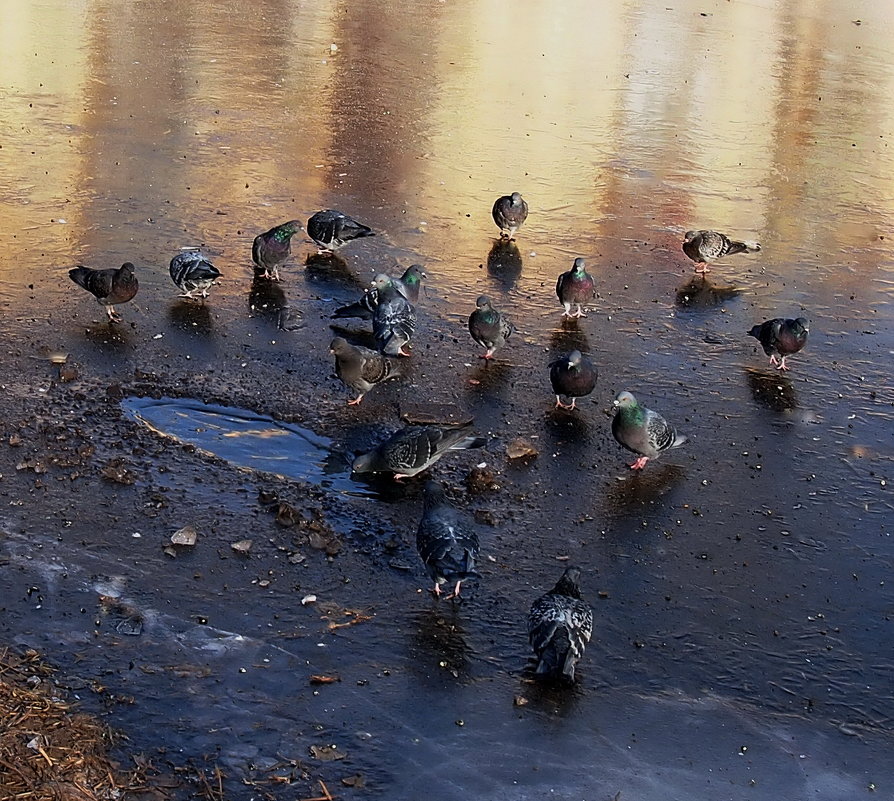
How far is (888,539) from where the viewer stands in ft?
22.1

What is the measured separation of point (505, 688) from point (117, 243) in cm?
631

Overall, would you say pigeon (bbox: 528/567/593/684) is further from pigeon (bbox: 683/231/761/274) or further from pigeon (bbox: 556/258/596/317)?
pigeon (bbox: 683/231/761/274)

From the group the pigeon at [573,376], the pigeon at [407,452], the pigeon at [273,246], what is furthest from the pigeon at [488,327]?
the pigeon at [273,246]

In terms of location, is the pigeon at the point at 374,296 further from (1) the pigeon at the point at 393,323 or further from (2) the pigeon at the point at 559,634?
(2) the pigeon at the point at 559,634

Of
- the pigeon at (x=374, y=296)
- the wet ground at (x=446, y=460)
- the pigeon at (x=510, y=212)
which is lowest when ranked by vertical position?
the wet ground at (x=446, y=460)

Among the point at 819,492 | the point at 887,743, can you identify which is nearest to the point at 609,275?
the point at 819,492

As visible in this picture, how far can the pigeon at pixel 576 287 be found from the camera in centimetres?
911

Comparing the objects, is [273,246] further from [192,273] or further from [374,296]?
[374,296]

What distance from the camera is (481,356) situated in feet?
28.1

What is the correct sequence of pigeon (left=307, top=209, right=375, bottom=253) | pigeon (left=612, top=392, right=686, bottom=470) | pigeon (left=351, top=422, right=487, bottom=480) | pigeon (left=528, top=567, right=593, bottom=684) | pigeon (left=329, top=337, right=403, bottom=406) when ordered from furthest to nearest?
pigeon (left=307, top=209, right=375, bottom=253) < pigeon (left=329, top=337, right=403, bottom=406) < pigeon (left=612, top=392, right=686, bottom=470) < pigeon (left=351, top=422, right=487, bottom=480) < pigeon (left=528, top=567, right=593, bottom=684)

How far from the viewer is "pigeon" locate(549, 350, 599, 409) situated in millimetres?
7641

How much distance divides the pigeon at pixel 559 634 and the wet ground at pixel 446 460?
150 millimetres

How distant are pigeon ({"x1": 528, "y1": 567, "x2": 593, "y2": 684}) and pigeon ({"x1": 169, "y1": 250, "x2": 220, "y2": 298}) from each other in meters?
4.50

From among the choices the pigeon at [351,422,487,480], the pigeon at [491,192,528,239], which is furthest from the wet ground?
the pigeon at [491,192,528,239]
